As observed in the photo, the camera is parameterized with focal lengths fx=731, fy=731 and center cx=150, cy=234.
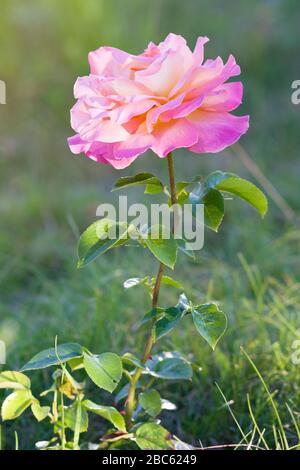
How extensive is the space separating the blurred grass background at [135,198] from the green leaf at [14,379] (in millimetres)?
346

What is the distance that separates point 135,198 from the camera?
2.62 m

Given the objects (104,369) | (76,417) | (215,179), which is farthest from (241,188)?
(76,417)

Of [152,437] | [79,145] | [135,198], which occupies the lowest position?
[152,437]

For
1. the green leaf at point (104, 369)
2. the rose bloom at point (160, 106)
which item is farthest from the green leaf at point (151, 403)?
the rose bloom at point (160, 106)

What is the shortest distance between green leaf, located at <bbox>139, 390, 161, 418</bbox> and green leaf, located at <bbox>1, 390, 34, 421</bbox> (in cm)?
17

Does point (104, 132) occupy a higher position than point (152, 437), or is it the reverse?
point (104, 132)

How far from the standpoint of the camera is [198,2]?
12.8 feet

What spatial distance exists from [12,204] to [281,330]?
1.35 m

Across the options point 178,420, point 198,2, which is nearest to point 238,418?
point 178,420

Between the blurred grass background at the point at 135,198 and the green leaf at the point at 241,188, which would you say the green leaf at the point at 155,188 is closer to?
the green leaf at the point at 241,188

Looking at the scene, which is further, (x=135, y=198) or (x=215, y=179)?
(x=135, y=198)

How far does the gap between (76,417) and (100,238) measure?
279mm

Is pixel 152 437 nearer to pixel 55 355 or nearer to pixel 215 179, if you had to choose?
pixel 55 355
